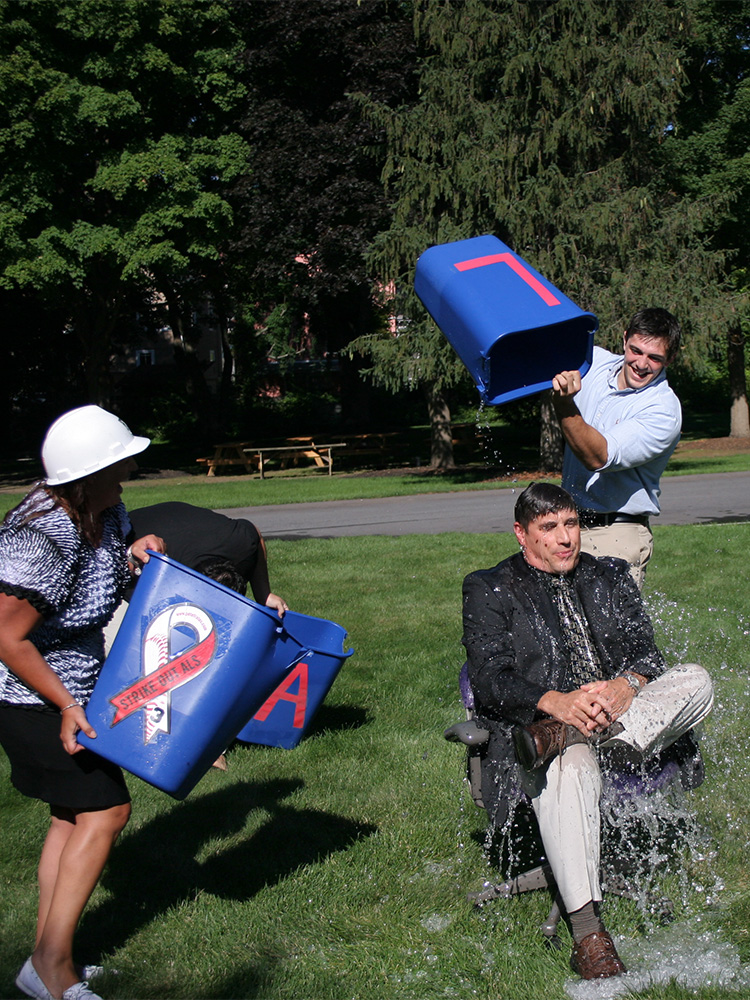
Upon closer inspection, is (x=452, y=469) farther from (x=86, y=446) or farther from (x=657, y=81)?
(x=86, y=446)

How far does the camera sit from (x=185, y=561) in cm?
439

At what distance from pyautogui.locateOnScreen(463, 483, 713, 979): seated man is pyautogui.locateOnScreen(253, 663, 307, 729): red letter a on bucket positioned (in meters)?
1.34

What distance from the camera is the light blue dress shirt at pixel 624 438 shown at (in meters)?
3.74

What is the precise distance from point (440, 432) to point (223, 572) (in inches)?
772

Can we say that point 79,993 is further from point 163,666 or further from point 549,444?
point 549,444

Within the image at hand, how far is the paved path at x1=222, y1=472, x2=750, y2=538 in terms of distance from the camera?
12.5m

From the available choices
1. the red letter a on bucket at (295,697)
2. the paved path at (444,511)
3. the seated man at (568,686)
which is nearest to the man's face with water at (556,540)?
the seated man at (568,686)

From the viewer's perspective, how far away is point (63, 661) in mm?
2787

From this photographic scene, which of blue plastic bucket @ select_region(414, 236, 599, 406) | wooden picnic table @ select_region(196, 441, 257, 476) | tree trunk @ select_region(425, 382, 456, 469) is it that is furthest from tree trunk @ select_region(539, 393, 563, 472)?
blue plastic bucket @ select_region(414, 236, 599, 406)

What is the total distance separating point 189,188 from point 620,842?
21315 mm

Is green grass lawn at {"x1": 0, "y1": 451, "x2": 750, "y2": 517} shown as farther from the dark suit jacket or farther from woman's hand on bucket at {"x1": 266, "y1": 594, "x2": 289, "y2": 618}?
the dark suit jacket

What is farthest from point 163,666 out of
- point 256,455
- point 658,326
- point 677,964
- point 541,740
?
point 256,455

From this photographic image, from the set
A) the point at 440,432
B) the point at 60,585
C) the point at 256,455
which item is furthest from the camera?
the point at 256,455

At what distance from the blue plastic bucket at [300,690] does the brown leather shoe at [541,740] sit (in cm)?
146
